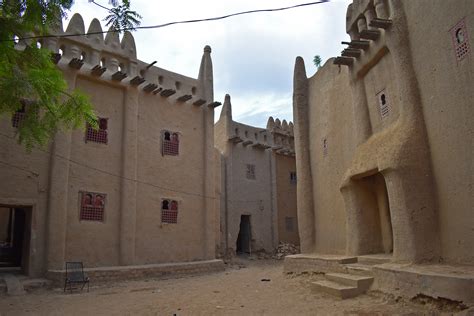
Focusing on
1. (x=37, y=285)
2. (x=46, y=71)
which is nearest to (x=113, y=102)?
(x=37, y=285)

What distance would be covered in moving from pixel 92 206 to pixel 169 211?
334cm

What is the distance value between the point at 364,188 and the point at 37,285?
10396 millimetres

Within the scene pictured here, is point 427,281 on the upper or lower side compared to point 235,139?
lower

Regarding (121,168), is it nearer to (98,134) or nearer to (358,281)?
(98,134)

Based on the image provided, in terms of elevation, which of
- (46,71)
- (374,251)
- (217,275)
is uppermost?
(46,71)

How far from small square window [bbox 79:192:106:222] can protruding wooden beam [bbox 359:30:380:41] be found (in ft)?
34.4

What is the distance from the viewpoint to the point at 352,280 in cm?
930

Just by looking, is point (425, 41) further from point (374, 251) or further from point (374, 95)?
point (374, 251)

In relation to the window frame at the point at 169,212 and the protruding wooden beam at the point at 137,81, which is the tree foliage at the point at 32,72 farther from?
the window frame at the point at 169,212

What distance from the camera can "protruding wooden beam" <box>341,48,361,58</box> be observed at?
12.2 m

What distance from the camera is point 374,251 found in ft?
37.9

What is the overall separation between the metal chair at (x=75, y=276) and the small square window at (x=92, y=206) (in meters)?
1.73

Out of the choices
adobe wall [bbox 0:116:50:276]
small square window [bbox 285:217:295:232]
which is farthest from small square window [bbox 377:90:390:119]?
small square window [bbox 285:217:295:232]

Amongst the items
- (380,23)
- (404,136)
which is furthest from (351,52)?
(404,136)
